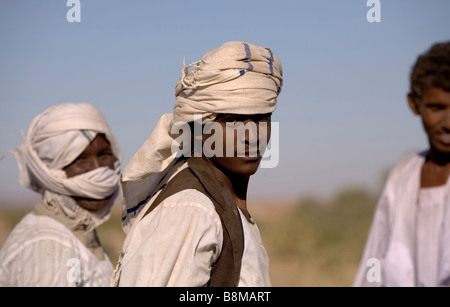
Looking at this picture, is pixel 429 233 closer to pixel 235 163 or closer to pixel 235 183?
pixel 235 183

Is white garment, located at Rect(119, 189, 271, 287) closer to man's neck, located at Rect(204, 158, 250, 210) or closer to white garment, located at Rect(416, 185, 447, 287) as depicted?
man's neck, located at Rect(204, 158, 250, 210)

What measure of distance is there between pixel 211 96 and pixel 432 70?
177 centimetres

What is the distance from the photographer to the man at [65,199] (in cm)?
493

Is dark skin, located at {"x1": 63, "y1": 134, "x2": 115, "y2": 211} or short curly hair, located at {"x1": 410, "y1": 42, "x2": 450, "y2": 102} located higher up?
short curly hair, located at {"x1": 410, "y1": 42, "x2": 450, "y2": 102}

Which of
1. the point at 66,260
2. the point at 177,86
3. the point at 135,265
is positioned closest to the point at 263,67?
the point at 177,86

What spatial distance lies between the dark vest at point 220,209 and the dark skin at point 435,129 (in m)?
1.67

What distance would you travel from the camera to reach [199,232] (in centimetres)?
301

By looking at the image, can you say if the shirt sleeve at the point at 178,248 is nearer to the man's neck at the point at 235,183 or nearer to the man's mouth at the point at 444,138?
the man's neck at the point at 235,183

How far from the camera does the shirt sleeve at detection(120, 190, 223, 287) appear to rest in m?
2.96

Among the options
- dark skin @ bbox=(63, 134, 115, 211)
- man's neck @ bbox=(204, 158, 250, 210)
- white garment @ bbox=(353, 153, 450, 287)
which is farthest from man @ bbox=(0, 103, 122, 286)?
white garment @ bbox=(353, 153, 450, 287)

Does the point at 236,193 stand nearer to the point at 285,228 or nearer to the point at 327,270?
the point at 327,270

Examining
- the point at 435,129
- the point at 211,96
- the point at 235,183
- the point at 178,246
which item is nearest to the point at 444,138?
the point at 435,129

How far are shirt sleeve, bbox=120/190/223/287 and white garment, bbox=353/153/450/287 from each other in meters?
1.74

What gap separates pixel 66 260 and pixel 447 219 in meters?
2.80
